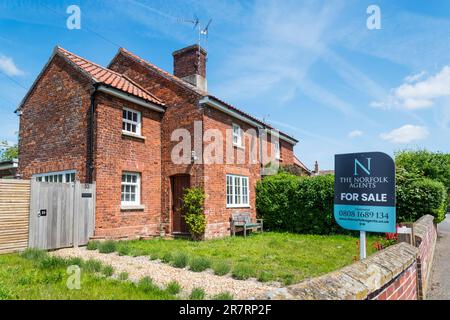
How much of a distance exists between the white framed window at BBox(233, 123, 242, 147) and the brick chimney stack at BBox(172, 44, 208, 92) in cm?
296

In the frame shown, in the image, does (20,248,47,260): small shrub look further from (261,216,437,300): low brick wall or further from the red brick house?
(261,216,437,300): low brick wall

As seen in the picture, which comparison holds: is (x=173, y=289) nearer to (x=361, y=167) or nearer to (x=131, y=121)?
(x=361, y=167)

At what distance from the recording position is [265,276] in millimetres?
6812

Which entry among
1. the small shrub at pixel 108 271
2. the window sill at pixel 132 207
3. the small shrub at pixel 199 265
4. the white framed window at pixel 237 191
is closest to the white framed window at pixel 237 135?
the white framed window at pixel 237 191

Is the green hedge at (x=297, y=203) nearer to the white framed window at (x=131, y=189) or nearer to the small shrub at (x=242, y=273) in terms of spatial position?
the white framed window at (x=131, y=189)

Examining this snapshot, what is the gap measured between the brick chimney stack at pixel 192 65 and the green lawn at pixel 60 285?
39.5ft

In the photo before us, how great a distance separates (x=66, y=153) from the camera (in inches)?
504

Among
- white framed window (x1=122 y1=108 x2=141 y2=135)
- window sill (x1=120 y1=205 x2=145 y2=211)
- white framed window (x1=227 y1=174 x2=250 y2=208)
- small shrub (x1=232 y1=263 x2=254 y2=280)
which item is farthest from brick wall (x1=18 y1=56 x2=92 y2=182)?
small shrub (x1=232 y1=263 x2=254 y2=280)

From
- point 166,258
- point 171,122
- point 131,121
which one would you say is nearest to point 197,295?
point 166,258

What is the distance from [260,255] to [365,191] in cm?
568

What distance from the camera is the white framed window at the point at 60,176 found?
12531 millimetres

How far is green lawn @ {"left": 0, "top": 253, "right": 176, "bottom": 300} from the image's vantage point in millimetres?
5098
